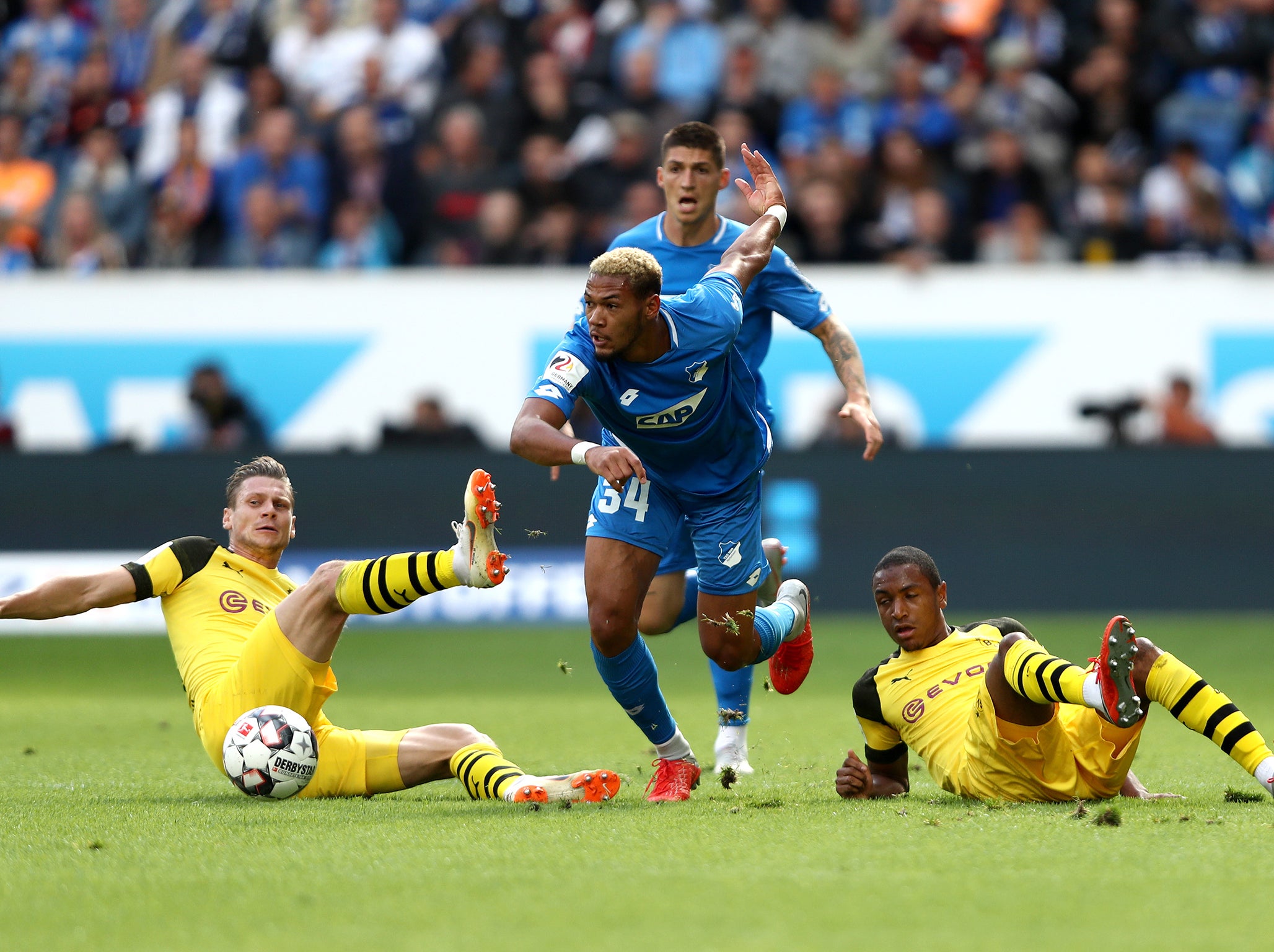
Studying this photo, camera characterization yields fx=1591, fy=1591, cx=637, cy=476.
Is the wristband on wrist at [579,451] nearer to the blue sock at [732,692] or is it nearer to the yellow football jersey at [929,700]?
the yellow football jersey at [929,700]

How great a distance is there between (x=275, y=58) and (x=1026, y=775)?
1251cm

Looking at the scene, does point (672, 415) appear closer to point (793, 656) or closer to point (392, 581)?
point (392, 581)

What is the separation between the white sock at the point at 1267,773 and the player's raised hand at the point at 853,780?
132 centimetres

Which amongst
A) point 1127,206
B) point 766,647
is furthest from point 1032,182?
point 766,647

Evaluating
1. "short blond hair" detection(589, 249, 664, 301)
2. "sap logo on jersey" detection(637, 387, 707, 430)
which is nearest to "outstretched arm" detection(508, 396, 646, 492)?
"sap logo on jersey" detection(637, 387, 707, 430)

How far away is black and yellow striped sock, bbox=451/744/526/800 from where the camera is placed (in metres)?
5.68

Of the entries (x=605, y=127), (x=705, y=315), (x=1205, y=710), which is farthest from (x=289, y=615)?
(x=605, y=127)

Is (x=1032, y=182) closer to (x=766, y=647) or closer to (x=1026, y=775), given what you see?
(x=766, y=647)

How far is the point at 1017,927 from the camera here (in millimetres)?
3574

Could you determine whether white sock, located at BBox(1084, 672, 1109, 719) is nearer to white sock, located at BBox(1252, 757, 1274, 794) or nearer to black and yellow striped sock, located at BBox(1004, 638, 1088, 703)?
black and yellow striped sock, located at BBox(1004, 638, 1088, 703)

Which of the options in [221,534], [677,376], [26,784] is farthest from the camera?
[221,534]

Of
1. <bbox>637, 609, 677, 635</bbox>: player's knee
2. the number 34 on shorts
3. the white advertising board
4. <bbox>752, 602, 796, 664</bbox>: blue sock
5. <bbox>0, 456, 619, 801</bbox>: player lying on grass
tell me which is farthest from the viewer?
the white advertising board

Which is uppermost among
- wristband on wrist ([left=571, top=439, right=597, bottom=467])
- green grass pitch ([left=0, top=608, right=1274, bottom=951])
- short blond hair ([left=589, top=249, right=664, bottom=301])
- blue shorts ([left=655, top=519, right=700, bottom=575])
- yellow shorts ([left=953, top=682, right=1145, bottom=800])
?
short blond hair ([left=589, top=249, right=664, bottom=301])

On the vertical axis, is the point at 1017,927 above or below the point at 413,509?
below
